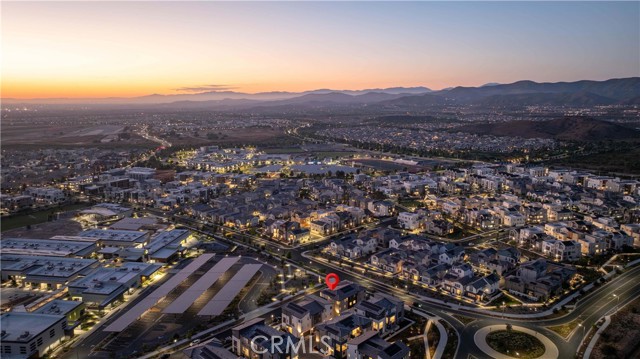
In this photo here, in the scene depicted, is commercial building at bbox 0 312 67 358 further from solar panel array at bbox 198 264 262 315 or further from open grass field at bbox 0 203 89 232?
open grass field at bbox 0 203 89 232

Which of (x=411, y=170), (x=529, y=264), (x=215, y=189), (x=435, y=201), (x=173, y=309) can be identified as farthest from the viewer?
(x=411, y=170)

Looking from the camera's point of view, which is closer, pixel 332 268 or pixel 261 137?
pixel 332 268

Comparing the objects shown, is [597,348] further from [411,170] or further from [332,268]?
[411,170]

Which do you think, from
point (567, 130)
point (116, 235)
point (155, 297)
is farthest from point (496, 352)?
point (567, 130)

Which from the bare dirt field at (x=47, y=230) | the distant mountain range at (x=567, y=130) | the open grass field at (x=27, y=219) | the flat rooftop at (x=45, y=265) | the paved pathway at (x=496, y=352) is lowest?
the open grass field at (x=27, y=219)

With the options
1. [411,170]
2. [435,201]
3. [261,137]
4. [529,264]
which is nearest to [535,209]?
[435,201]

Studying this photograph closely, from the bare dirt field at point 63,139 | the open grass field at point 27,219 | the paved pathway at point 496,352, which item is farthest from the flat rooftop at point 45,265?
the bare dirt field at point 63,139

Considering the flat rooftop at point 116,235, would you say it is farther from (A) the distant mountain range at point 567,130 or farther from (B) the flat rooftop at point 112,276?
(A) the distant mountain range at point 567,130
